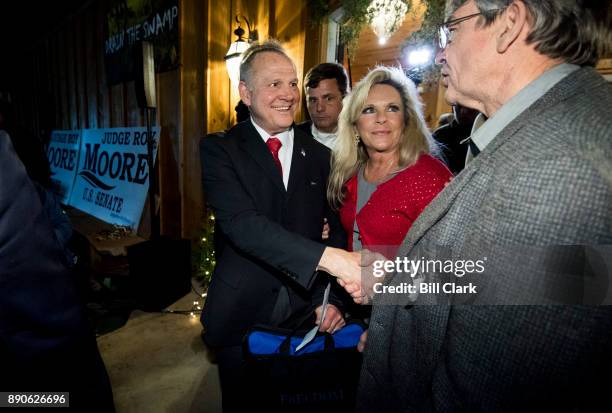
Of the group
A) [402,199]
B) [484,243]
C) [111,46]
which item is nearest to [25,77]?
[111,46]

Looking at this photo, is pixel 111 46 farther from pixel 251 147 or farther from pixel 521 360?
pixel 521 360

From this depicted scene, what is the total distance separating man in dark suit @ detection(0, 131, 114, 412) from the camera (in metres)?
0.91

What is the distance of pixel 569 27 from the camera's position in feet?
2.79

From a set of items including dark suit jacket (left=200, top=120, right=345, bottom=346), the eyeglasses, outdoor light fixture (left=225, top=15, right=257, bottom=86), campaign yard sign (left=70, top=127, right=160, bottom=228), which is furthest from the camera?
campaign yard sign (left=70, top=127, right=160, bottom=228)

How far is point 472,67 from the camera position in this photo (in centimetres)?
96

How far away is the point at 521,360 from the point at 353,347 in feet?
2.84

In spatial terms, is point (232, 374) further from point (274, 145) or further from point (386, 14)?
point (386, 14)

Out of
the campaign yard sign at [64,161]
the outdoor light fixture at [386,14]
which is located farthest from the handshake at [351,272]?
the campaign yard sign at [64,161]

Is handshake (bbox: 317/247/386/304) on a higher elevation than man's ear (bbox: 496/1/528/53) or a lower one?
lower

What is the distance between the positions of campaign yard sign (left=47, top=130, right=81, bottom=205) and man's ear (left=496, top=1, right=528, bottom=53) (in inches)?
283

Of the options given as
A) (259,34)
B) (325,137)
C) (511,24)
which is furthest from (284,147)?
(259,34)

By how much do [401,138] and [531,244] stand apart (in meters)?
1.39

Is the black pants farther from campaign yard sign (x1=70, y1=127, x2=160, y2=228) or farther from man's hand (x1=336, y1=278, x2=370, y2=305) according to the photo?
campaign yard sign (x1=70, y1=127, x2=160, y2=228)

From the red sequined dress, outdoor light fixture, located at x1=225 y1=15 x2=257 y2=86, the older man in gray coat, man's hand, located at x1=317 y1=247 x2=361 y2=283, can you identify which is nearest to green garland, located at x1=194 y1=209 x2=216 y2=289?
outdoor light fixture, located at x1=225 y1=15 x2=257 y2=86
